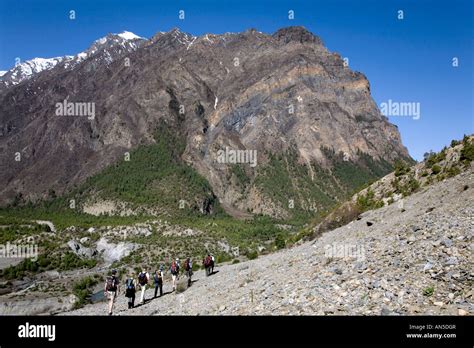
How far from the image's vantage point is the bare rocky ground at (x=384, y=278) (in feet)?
38.9

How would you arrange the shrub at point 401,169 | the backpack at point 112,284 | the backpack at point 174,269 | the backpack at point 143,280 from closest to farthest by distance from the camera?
→ 1. the backpack at point 112,284
2. the backpack at point 143,280
3. the backpack at point 174,269
4. the shrub at point 401,169

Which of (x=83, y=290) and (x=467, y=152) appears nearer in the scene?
(x=467, y=152)

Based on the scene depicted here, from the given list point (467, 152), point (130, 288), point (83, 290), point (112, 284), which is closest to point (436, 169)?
point (467, 152)

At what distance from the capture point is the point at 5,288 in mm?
56094

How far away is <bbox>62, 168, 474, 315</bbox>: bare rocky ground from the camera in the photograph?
1186 cm

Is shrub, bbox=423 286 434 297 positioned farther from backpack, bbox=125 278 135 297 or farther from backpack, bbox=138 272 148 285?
backpack, bbox=138 272 148 285

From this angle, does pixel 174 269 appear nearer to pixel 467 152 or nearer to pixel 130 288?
pixel 130 288

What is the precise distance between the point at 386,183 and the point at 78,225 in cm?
10329

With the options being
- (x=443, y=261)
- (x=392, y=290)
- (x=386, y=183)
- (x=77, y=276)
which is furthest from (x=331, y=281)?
(x=77, y=276)

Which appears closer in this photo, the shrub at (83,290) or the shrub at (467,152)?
the shrub at (467,152)

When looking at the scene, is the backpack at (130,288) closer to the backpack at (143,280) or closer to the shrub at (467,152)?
the backpack at (143,280)

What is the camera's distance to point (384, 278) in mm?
13641

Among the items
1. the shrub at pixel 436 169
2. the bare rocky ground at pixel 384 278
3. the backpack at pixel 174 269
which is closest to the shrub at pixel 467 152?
the shrub at pixel 436 169
